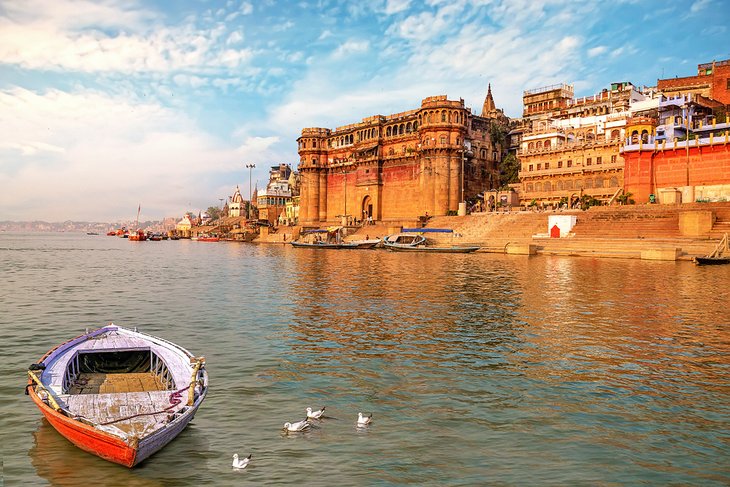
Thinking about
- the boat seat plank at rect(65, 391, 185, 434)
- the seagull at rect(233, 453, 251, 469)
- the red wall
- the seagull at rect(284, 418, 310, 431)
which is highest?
the red wall

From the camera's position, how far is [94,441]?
816 centimetres

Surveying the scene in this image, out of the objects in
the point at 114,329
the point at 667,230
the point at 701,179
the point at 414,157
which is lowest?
the point at 114,329

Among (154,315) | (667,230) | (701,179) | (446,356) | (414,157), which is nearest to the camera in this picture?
(446,356)

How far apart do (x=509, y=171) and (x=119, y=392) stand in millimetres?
75156

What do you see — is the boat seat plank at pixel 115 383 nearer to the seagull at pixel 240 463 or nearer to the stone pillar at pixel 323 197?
the seagull at pixel 240 463

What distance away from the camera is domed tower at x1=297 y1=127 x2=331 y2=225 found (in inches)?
3846

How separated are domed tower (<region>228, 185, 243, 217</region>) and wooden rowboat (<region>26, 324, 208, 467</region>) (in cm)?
15738

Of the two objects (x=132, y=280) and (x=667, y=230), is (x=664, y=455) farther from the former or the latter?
(x=667, y=230)

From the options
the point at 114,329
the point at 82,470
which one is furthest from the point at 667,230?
the point at 82,470

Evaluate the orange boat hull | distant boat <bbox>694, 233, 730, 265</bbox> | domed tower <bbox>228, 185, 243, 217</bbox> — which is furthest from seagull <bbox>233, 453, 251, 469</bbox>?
domed tower <bbox>228, 185, 243, 217</bbox>

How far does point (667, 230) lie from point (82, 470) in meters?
49.2

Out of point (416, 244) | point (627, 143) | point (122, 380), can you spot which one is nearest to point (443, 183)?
point (416, 244)

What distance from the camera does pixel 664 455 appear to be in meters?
8.70

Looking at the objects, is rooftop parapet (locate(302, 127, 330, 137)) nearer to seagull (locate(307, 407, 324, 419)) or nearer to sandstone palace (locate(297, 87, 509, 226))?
sandstone palace (locate(297, 87, 509, 226))
